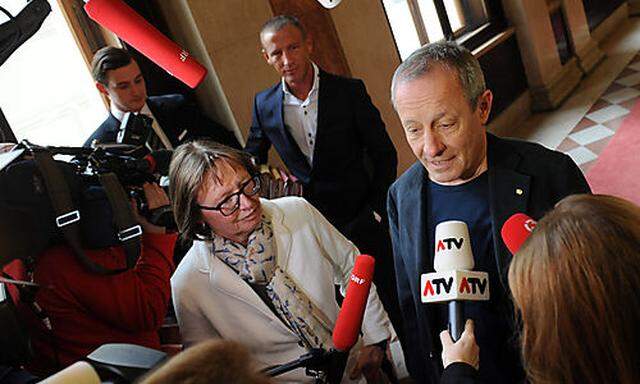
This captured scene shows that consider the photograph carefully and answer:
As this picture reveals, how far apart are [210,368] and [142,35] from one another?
137cm

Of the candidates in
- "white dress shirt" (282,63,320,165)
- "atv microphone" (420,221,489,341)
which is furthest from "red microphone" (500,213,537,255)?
"white dress shirt" (282,63,320,165)

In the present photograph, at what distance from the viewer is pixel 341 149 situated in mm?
2682

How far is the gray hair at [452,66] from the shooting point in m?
1.60

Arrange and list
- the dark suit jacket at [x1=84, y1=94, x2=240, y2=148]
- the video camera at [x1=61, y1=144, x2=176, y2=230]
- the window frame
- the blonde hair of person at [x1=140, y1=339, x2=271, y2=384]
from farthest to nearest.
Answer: the window frame, the dark suit jacket at [x1=84, y1=94, x2=240, y2=148], the video camera at [x1=61, y1=144, x2=176, y2=230], the blonde hair of person at [x1=140, y1=339, x2=271, y2=384]

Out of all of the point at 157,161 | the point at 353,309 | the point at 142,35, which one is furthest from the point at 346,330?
the point at 142,35

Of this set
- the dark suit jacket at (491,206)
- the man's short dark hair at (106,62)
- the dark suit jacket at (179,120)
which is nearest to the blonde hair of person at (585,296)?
the dark suit jacket at (491,206)

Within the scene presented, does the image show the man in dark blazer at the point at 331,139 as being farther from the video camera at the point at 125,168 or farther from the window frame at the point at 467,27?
the window frame at the point at 467,27

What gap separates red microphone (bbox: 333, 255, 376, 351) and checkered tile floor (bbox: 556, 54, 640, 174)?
11.1 ft

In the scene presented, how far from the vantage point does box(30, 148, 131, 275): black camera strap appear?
162 centimetres

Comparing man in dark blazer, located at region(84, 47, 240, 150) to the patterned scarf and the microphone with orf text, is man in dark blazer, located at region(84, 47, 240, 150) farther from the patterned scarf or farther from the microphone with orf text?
the microphone with orf text

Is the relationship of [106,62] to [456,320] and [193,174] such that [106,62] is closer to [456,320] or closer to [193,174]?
[193,174]

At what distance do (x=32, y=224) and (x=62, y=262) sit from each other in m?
0.13

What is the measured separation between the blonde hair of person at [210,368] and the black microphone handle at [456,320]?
0.59 meters

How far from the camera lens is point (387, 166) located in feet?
8.75
